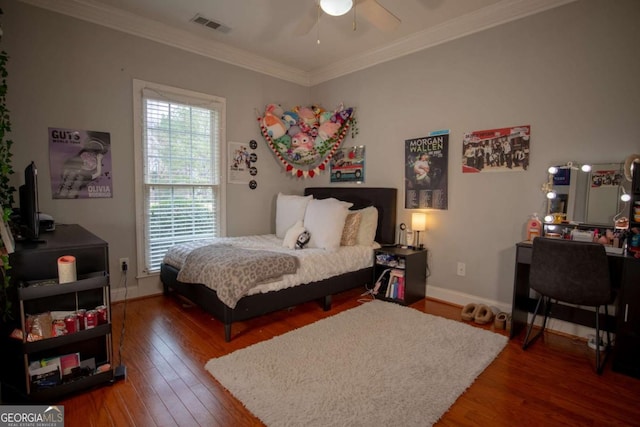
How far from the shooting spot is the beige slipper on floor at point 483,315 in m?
2.88

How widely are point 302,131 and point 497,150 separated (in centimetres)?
235

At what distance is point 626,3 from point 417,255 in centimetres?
251

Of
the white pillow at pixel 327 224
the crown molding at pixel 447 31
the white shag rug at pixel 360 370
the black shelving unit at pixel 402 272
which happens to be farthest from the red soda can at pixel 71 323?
the crown molding at pixel 447 31

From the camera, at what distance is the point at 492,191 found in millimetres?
3062

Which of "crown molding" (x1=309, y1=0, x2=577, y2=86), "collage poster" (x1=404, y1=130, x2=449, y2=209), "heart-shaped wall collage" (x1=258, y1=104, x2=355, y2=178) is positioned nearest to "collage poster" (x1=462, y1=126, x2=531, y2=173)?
"collage poster" (x1=404, y1=130, x2=449, y2=209)

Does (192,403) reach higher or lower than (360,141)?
lower

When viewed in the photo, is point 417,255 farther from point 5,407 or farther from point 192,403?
point 5,407

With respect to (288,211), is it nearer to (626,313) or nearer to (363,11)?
(363,11)

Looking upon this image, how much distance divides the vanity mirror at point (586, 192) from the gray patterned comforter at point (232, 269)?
7.23 feet

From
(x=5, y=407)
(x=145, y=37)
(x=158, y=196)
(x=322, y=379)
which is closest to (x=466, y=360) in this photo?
(x=322, y=379)

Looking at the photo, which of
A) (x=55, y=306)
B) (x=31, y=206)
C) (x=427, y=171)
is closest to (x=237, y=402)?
(x=55, y=306)

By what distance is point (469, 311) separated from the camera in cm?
306

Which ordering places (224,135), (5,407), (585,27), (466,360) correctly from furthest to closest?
(224,135)
(585,27)
(466,360)
(5,407)

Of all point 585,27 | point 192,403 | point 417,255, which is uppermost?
point 585,27
